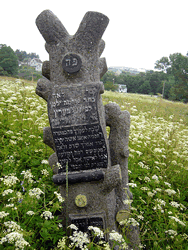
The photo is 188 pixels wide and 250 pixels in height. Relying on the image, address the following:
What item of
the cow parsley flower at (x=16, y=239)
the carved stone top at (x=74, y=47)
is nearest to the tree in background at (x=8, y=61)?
the carved stone top at (x=74, y=47)

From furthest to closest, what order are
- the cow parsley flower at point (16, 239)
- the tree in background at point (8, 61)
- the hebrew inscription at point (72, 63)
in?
1. the tree in background at point (8, 61)
2. the hebrew inscription at point (72, 63)
3. the cow parsley flower at point (16, 239)

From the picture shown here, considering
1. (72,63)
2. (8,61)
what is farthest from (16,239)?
(8,61)

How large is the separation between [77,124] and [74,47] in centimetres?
95

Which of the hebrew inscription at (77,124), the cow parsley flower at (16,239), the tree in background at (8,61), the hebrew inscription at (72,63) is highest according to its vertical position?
the tree in background at (8,61)

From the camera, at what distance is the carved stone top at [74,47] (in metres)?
2.26

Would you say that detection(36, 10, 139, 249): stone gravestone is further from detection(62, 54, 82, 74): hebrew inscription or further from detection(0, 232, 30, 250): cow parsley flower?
detection(0, 232, 30, 250): cow parsley flower

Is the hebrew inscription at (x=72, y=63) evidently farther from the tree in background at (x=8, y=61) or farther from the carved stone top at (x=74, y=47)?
the tree in background at (x=8, y=61)

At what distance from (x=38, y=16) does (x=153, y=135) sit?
4.23m

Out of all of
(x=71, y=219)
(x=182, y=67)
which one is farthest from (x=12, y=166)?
(x=182, y=67)

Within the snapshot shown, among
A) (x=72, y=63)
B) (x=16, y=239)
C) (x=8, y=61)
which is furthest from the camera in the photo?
(x=8, y=61)

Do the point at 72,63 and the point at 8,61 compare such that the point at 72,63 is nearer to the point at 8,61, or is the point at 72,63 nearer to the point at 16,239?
the point at 16,239

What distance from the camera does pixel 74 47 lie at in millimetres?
2324

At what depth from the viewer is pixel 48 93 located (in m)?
2.41

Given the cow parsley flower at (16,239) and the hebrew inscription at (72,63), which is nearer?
the cow parsley flower at (16,239)
